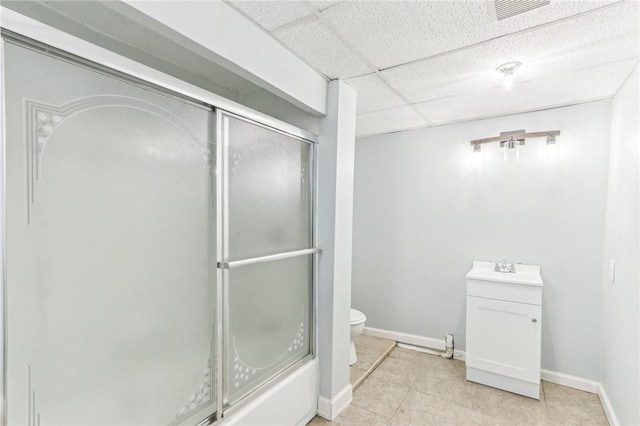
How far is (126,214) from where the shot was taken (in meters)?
1.19

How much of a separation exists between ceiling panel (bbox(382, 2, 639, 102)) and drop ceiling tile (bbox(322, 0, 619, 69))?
4.2 inches

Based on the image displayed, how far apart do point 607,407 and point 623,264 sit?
3.50ft

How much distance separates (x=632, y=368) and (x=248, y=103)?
9.65 ft

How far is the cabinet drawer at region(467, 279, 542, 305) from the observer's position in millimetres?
2408

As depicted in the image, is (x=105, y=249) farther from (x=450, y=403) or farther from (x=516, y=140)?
(x=516, y=140)

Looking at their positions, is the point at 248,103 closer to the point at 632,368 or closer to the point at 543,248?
the point at 543,248

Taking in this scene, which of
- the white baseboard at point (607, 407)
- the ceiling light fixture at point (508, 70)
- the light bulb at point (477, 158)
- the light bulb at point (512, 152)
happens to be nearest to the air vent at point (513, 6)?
the ceiling light fixture at point (508, 70)

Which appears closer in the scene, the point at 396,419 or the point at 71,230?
the point at 71,230

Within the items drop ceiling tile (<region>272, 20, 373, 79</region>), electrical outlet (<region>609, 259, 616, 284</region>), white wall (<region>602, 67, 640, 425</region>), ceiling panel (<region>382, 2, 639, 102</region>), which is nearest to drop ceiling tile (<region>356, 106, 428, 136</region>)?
ceiling panel (<region>382, 2, 639, 102</region>)

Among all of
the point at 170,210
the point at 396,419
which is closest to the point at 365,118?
the point at 170,210

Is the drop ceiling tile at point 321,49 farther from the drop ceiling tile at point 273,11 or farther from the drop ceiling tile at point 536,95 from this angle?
the drop ceiling tile at point 536,95

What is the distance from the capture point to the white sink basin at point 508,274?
8.15ft

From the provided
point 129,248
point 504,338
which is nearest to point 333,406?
point 504,338

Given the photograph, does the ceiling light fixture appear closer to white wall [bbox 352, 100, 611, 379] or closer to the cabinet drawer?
white wall [bbox 352, 100, 611, 379]
